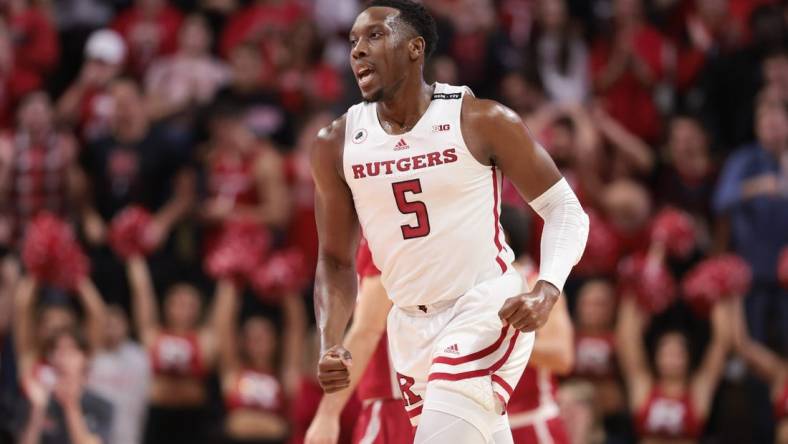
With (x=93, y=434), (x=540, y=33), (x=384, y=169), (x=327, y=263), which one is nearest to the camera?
(x=384, y=169)

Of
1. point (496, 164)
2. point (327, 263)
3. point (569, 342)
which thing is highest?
point (496, 164)

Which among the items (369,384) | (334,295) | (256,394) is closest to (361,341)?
(369,384)

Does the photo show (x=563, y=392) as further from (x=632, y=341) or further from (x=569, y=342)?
(x=569, y=342)

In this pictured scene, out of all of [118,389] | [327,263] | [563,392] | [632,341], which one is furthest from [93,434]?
[327,263]

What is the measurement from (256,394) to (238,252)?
1.07 metres

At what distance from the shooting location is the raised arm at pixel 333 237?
4.75 metres

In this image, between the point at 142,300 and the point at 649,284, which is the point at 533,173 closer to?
the point at 649,284

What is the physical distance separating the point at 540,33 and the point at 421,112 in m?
6.94

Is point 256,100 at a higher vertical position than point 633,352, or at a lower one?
higher

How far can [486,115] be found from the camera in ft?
14.9

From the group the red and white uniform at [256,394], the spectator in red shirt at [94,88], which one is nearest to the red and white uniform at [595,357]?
the red and white uniform at [256,394]

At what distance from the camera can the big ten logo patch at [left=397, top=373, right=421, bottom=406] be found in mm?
4676

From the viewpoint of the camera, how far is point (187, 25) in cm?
1161

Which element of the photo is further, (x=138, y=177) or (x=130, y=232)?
(x=138, y=177)
